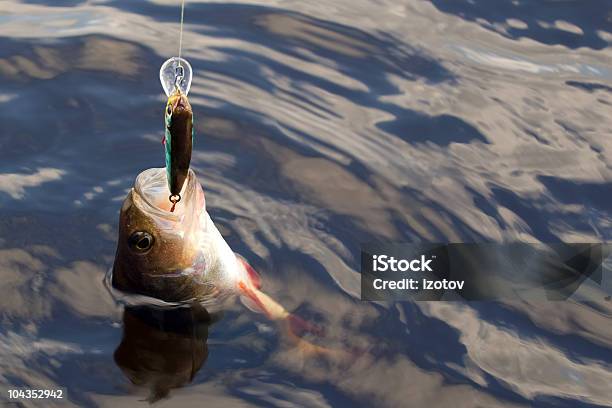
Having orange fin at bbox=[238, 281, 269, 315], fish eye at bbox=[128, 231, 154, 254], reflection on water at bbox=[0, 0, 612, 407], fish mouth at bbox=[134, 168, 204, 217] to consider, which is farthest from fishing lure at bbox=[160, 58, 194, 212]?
reflection on water at bbox=[0, 0, 612, 407]

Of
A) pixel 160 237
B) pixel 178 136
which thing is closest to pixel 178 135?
pixel 178 136

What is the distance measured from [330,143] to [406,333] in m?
1.71

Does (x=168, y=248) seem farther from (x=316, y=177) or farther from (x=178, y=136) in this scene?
(x=316, y=177)

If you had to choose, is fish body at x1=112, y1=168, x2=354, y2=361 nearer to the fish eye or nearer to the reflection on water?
the fish eye

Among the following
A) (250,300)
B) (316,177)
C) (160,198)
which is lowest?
(250,300)

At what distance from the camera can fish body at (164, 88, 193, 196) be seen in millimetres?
3820

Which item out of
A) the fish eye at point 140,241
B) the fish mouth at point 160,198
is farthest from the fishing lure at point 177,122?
the fish eye at point 140,241

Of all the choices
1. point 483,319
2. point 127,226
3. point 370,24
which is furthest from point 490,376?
point 370,24

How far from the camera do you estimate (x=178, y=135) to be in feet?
12.8

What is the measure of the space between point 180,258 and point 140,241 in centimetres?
19

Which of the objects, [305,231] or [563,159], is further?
[563,159]

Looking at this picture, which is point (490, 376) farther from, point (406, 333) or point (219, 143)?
point (219, 143)

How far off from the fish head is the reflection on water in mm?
331

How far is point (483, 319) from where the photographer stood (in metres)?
5.18
